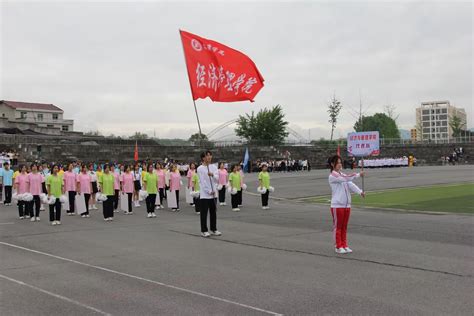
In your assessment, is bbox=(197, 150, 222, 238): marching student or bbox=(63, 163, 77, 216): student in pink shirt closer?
bbox=(197, 150, 222, 238): marching student

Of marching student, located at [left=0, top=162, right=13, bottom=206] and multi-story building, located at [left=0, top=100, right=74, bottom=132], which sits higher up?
A: multi-story building, located at [left=0, top=100, right=74, bottom=132]

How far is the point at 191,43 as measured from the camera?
45.4 ft

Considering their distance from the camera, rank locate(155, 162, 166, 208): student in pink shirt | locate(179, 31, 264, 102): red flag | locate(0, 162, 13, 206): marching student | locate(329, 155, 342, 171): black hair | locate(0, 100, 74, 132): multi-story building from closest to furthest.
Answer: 1. locate(329, 155, 342, 171): black hair
2. locate(179, 31, 264, 102): red flag
3. locate(155, 162, 166, 208): student in pink shirt
4. locate(0, 162, 13, 206): marching student
5. locate(0, 100, 74, 132): multi-story building

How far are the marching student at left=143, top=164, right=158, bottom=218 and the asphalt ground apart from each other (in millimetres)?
2654

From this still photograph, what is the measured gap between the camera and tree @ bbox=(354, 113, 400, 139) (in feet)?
378

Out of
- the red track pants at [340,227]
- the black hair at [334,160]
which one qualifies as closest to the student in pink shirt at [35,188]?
the black hair at [334,160]

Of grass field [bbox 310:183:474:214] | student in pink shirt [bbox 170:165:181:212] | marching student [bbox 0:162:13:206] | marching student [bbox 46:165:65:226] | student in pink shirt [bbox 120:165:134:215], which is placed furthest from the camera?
marching student [bbox 0:162:13:206]

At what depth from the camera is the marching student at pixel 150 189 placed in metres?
16.3

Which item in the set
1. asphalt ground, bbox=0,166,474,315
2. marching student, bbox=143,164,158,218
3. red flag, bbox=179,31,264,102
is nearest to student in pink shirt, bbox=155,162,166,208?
marching student, bbox=143,164,158,218

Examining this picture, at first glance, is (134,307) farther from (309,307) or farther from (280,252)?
(280,252)

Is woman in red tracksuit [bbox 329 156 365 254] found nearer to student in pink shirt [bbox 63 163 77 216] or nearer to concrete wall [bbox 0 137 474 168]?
student in pink shirt [bbox 63 163 77 216]

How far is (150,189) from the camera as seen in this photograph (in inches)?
Result: 656

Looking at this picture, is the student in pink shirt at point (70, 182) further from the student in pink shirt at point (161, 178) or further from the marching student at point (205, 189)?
the marching student at point (205, 189)

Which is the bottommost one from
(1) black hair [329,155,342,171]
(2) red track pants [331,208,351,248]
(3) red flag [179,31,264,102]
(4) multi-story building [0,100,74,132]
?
(2) red track pants [331,208,351,248]
